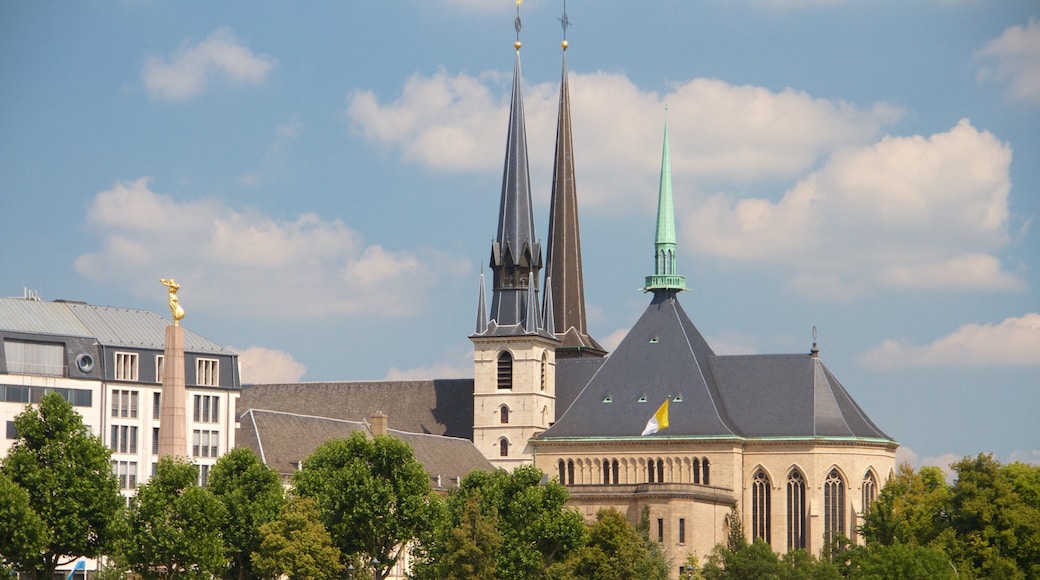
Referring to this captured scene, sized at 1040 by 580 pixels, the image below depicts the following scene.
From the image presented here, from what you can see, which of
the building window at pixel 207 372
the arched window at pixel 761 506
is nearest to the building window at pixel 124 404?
the building window at pixel 207 372

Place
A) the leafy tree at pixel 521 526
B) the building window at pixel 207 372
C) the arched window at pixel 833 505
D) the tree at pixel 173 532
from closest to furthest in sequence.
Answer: the tree at pixel 173 532, the leafy tree at pixel 521 526, the building window at pixel 207 372, the arched window at pixel 833 505

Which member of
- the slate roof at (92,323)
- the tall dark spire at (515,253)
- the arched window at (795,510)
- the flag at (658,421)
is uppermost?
the tall dark spire at (515,253)

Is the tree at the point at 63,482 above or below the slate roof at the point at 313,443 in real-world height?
below


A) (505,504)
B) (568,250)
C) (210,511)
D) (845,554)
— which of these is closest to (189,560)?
(210,511)

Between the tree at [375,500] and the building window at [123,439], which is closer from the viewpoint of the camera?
the tree at [375,500]

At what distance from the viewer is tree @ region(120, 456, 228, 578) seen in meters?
119

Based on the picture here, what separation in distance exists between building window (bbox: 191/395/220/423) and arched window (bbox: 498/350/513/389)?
39.0 m

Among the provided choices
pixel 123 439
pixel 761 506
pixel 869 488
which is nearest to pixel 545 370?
pixel 761 506

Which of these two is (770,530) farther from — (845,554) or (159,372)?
(159,372)

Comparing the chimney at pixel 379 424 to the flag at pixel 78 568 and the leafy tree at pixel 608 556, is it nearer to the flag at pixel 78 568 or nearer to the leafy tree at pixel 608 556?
the flag at pixel 78 568

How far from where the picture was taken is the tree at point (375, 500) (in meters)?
128

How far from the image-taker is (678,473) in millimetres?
172750

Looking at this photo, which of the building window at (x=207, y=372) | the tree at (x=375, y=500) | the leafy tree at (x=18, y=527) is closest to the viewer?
the leafy tree at (x=18, y=527)

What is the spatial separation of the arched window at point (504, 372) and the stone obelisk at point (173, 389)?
5736 cm
